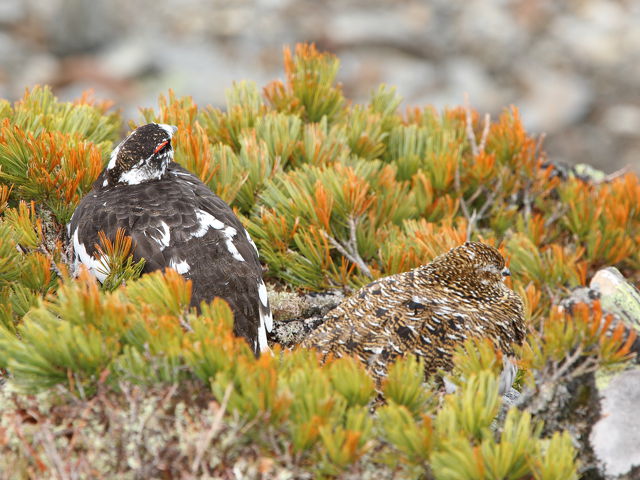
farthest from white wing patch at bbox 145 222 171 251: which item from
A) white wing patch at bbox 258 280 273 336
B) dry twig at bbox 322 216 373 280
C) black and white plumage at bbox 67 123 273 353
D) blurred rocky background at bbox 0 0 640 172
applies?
blurred rocky background at bbox 0 0 640 172

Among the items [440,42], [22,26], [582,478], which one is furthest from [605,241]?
[22,26]

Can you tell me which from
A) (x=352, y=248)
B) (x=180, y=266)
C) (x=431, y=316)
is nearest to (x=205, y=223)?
(x=180, y=266)

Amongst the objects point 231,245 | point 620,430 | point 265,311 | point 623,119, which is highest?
point 623,119

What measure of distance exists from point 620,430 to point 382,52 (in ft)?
44.6

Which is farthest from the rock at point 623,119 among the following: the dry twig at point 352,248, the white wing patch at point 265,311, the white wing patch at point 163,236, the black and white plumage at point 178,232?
the white wing patch at point 163,236

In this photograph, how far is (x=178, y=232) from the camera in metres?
2.73

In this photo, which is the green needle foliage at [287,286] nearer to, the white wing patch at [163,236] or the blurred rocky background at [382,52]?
the white wing patch at [163,236]

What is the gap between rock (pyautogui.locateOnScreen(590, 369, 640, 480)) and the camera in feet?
5.79

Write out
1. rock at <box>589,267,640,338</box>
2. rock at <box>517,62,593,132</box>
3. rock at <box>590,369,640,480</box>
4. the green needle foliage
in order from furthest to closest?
rock at <box>517,62,593,132</box>, rock at <box>589,267,640,338</box>, rock at <box>590,369,640,480</box>, the green needle foliage

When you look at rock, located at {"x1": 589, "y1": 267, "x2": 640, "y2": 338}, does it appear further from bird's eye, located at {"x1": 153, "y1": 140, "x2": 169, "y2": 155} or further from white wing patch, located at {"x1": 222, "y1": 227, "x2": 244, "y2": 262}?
bird's eye, located at {"x1": 153, "y1": 140, "x2": 169, "y2": 155}

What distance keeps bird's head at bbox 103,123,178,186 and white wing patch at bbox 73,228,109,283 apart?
0.42 meters

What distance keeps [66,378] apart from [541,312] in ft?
6.78

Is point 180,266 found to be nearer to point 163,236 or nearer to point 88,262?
point 163,236

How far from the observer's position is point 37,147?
2.84 m
